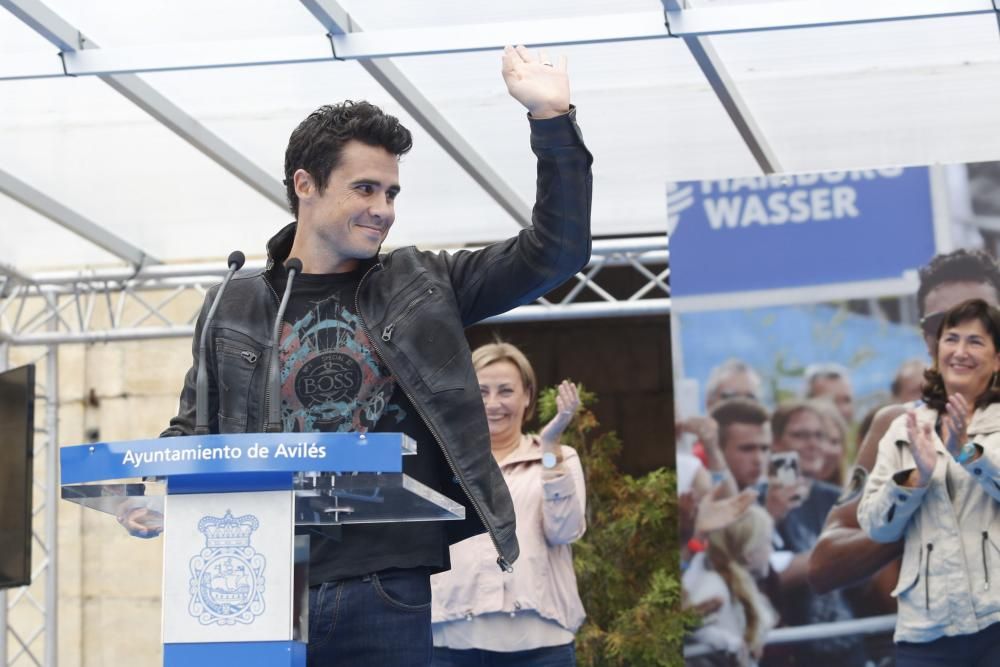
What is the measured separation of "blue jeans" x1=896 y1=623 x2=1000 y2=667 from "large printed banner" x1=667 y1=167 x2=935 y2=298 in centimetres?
128

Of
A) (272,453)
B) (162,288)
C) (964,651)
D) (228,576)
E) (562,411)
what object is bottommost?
(964,651)

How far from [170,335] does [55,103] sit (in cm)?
163

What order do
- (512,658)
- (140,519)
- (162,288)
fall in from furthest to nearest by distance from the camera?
(162,288) < (512,658) < (140,519)

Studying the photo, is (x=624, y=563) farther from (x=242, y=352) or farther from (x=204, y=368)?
(x=204, y=368)

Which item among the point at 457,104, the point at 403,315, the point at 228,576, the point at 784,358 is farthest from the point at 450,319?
the point at 457,104

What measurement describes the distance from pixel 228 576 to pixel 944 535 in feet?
11.9

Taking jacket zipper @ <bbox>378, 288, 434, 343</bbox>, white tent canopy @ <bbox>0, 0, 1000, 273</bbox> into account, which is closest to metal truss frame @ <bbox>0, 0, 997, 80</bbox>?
white tent canopy @ <bbox>0, 0, 1000, 273</bbox>


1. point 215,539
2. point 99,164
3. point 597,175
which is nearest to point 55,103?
point 99,164

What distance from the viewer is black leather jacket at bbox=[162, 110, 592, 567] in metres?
2.41

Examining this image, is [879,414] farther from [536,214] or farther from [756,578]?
[536,214]

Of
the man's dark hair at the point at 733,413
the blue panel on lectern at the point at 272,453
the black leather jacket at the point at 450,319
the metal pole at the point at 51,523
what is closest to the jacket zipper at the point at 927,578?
the man's dark hair at the point at 733,413

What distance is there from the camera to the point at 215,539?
204 centimetres

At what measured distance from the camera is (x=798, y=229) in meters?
5.57

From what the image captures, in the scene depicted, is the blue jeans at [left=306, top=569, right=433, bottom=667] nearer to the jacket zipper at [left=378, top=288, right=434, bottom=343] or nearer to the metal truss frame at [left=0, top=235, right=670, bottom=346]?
the jacket zipper at [left=378, top=288, right=434, bottom=343]
